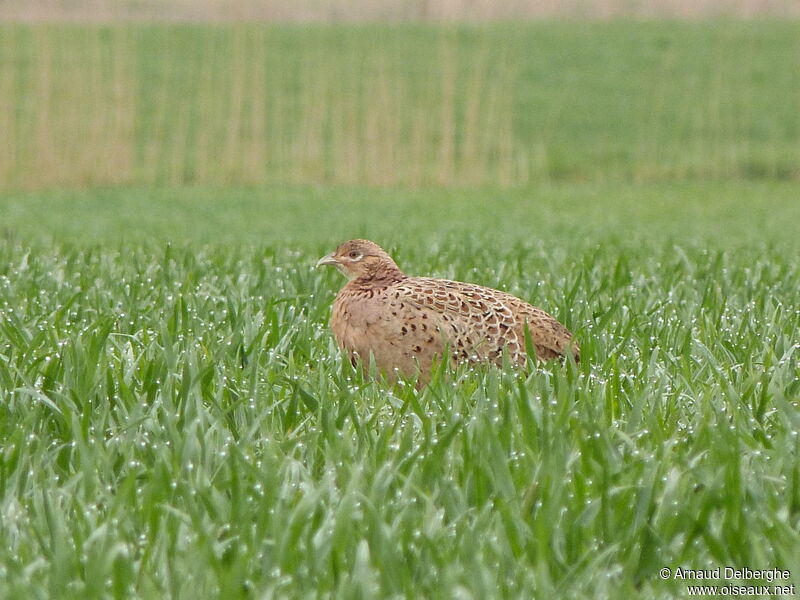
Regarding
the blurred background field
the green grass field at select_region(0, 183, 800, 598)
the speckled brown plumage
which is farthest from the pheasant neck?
the blurred background field

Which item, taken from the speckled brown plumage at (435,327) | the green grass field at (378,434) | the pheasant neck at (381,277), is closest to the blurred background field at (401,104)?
the green grass field at (378,434)

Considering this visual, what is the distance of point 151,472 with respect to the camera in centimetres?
222

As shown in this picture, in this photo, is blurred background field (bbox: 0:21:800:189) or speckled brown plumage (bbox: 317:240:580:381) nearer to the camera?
speckled brown plumage (bbox: 317:240:580:381)

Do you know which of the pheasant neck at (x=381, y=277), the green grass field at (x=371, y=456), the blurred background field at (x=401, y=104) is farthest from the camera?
the blurred background field at (x=401, y=104)

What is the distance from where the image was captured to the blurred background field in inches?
797

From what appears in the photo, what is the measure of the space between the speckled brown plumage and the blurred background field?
16344 mm

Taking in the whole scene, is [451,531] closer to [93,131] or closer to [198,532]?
[198,532]

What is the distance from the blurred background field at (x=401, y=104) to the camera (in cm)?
2023

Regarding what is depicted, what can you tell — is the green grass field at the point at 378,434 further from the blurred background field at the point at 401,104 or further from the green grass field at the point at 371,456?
the blurred background field at the point at 401,104

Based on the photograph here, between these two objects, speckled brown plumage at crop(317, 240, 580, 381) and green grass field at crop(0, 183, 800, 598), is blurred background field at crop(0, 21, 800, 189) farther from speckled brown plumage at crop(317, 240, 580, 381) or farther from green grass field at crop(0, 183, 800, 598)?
speckled brown plumage at crop(317, 240, 580, 381)

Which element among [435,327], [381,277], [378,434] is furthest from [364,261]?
[378,434]

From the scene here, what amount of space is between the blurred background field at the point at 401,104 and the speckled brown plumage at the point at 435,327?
1634 cm

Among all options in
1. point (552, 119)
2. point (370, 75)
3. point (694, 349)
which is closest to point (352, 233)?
point (694, 349)

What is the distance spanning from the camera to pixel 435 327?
3369mm
